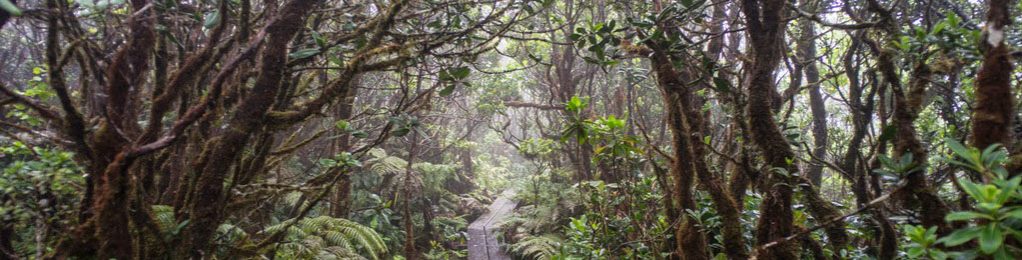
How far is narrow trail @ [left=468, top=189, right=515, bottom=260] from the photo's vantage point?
710 centimetres

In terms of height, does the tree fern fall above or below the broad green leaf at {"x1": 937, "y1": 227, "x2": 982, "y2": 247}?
below

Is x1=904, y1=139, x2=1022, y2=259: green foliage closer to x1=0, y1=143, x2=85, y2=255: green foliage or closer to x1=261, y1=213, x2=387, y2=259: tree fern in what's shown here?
x1=0, y1=143, x2=85, y2=255: green foliage

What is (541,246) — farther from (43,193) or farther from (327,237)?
(43,193)

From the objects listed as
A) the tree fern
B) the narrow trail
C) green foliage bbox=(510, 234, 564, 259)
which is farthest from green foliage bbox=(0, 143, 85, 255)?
the narrow trail

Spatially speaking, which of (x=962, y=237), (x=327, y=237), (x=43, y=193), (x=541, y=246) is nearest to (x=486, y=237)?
(x=541, y=246)

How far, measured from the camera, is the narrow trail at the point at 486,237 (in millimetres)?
7102

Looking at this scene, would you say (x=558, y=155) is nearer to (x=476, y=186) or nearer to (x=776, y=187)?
(x=476, y=186)

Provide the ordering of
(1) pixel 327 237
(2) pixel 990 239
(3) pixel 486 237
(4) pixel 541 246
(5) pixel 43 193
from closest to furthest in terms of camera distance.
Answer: (2) pixel 990 239, (5) pixel 43 193, (1) pixel 327 237, (4) pixel 541 246, (3) pixel 486 237

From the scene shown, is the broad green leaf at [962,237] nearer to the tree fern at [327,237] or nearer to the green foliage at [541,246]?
the tree fern at [327,237]

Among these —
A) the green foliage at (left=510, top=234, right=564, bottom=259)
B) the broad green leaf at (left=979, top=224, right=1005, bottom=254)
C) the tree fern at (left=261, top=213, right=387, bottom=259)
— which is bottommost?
the green foliage at (left=510, top=234, right=564, bottom=259)

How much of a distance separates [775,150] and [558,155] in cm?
657

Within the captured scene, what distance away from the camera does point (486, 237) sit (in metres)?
7.82

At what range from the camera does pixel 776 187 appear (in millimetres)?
1843

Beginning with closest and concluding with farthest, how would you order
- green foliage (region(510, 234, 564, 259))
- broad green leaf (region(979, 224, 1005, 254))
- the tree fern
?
broad green leaf (region(979, 224, 1005, 254)) → the tree fern → green foliage (region(510, 234, 564, 259))
